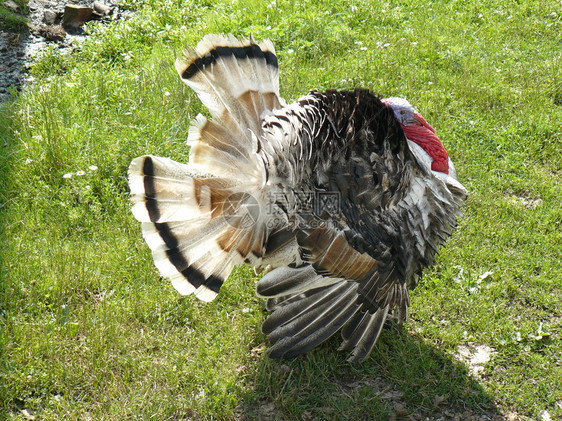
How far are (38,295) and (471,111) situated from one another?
14.9 ft

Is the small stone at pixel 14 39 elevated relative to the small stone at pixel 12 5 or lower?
lower

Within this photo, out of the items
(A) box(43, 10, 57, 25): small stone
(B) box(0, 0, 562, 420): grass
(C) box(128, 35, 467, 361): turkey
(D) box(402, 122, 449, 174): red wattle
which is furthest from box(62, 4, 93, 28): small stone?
(D) box(402, 122, 449, 174): red wattle

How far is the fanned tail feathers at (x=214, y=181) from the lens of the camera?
335 centimetres

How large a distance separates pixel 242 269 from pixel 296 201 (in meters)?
1.21

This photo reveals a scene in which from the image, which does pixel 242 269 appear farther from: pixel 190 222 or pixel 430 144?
pixel 430 144

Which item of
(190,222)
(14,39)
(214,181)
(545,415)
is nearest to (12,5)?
(14,39)

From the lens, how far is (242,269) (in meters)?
4.73

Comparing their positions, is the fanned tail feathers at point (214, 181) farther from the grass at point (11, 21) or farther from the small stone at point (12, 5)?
the small stone at point (12, 5)

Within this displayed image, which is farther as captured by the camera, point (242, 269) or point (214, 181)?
point (242, 269)

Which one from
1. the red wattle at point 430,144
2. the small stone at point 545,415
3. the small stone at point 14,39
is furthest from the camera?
the small stone at point 14,39

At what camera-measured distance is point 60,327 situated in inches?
161

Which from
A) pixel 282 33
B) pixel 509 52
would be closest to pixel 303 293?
pixel 282 33

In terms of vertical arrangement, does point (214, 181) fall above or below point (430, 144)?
below

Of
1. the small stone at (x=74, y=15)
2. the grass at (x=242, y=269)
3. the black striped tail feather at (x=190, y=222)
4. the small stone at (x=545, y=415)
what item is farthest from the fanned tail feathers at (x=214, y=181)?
the small stone at (x=74, y=15)
